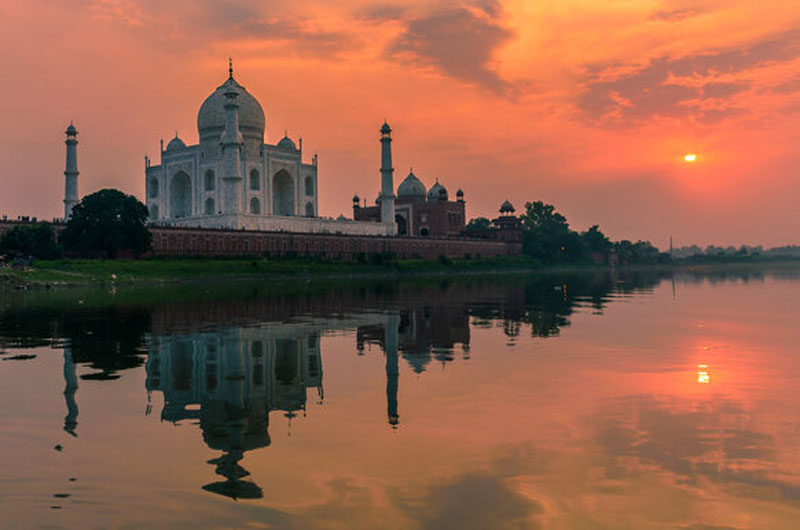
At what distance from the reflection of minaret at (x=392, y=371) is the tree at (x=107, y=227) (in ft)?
152

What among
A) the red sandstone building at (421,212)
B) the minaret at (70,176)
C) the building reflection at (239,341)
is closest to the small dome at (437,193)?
the red sandstone building at (421,212)

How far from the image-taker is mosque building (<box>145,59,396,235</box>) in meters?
84.2

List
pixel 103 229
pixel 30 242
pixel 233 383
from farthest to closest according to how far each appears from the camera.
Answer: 1. pixel 103 229
2. pixel 30 242
3. pixel 233 383

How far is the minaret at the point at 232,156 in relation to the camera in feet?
268

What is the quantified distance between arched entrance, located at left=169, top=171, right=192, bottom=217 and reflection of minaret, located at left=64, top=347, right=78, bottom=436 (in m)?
83.2

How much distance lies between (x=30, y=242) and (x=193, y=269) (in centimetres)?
1334

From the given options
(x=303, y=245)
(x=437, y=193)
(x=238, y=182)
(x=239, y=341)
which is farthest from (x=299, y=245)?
(x=239, y=341)

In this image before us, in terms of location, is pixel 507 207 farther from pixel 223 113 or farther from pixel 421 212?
pixel 223 113

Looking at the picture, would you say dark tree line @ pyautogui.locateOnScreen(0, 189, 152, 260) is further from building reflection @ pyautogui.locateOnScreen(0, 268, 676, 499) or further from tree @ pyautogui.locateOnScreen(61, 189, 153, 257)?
building reflection @ pyautogui.locateOnScreen(0, 268, 676, 499)

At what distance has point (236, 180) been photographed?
82938 millimetres

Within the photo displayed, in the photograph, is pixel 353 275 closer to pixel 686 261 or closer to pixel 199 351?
pixel 199 351

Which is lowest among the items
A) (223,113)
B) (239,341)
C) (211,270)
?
(239,341)

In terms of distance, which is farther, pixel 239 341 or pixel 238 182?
pixel 238 182

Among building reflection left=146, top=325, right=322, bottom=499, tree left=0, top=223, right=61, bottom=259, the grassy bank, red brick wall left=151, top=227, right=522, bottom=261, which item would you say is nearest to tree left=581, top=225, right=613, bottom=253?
red brick wall left=151, top=227, right=522, bottom=261
